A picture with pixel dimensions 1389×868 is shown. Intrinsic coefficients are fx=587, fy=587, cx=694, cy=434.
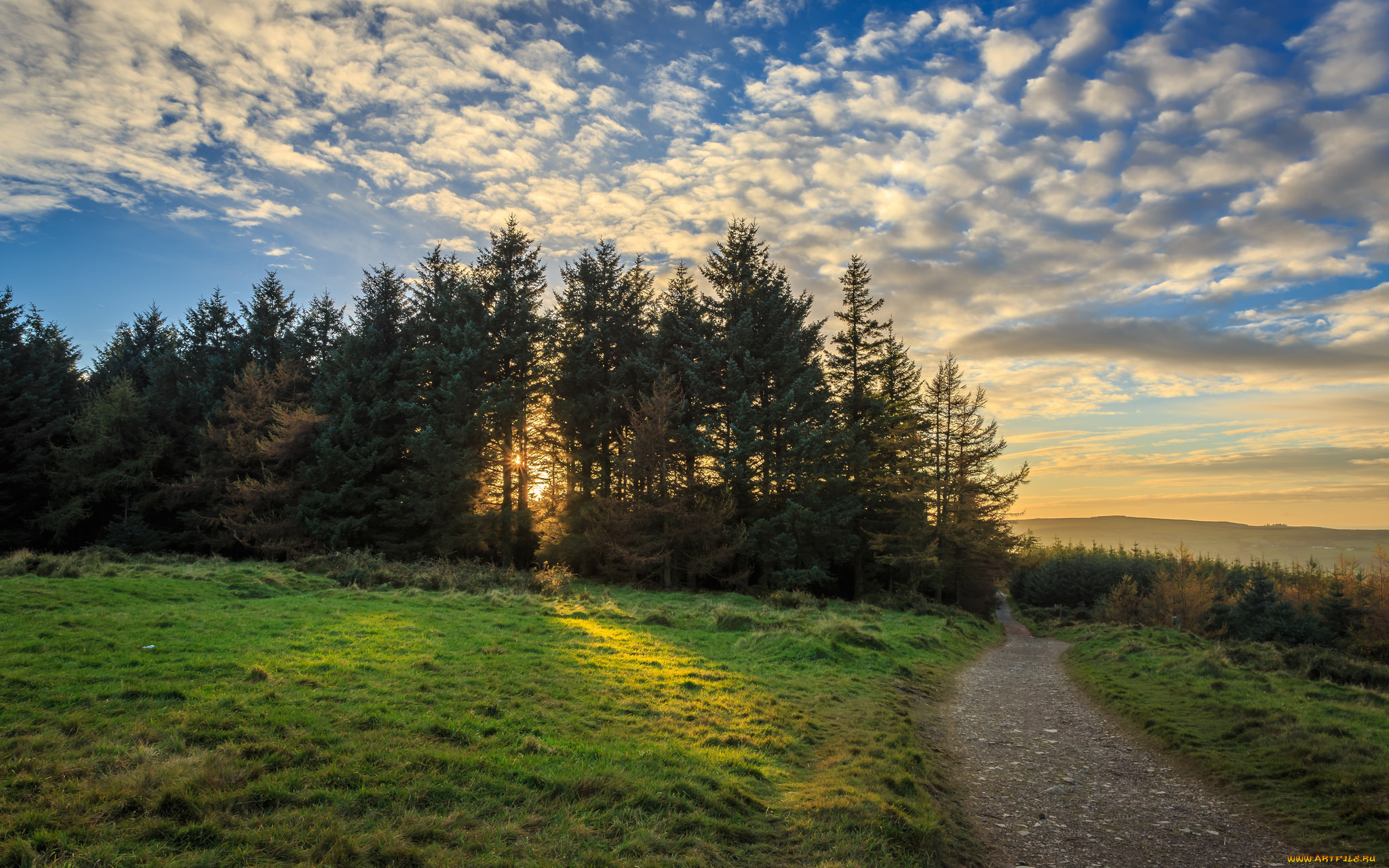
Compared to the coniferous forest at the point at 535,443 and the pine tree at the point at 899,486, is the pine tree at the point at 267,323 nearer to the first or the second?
the coniferous forest at the point at 535,443

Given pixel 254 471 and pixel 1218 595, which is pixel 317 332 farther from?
pixel 1218 595

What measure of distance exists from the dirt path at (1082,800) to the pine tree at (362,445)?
105ft

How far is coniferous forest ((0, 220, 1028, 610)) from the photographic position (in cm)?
3175

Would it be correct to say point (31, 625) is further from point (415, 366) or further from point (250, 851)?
point (415, 366)

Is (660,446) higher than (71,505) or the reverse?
higher

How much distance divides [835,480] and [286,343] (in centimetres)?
3896

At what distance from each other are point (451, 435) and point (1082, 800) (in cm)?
3211

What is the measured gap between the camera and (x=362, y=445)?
1366 inches

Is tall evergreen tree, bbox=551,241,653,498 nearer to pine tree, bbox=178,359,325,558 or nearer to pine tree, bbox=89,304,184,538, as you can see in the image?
pine tree, bbox=178,359,325,558

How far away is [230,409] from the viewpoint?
35.1 meters

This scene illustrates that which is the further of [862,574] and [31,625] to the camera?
[862,574]

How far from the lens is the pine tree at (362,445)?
1298 inches

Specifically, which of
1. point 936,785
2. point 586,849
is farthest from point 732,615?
point 586,849

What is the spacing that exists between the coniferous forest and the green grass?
1732cm
